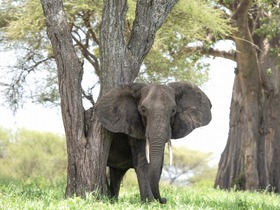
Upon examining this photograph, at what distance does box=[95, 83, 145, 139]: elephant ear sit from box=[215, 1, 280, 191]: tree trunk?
1010 cm

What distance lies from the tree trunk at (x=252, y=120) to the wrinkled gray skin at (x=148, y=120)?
9.69 meters

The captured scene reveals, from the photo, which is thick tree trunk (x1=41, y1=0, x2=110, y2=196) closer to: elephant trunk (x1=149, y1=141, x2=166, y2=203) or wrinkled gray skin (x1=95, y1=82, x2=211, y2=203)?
wrinkled gray skin (x1=95, y1=82, x2=211, y2=203)

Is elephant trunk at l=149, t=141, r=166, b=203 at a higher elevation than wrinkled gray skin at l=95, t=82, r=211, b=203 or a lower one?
lower

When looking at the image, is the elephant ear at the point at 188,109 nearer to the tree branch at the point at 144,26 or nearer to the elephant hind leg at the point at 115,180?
the tree branch at the point at 144,26

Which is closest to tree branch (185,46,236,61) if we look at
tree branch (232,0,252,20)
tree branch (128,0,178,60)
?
tree branch (232,0,252,20)

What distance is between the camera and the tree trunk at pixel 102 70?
9.67 meters

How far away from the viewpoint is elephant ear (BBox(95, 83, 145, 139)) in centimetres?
929

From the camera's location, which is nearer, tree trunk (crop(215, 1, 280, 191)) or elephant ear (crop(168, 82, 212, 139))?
elephant ear (crop(168, 82, 212, 139))

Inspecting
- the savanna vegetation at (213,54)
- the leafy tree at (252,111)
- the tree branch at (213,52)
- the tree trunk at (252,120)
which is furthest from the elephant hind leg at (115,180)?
the tree branch at (213,52)

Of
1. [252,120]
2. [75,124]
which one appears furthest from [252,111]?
[75,124]

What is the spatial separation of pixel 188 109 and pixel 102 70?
145 cm

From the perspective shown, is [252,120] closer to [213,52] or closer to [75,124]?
[213,52]

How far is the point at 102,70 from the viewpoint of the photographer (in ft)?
33.3

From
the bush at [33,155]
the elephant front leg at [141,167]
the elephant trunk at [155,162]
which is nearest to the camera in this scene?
the elephant trunk at [155,162]
